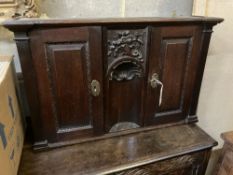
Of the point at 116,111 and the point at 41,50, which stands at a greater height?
the point at 41,50

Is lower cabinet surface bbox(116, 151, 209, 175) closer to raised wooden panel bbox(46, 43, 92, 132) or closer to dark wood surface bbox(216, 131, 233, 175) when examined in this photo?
dark wood surface bbox(216, 131, 233, 175)

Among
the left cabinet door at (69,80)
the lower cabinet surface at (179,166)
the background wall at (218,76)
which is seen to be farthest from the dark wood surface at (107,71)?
the background wall at (218,76)

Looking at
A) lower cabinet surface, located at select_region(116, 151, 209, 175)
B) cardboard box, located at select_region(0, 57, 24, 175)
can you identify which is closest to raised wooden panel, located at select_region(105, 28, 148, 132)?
lower cabinet surface, located at select_region(116, 151, 209, 175)

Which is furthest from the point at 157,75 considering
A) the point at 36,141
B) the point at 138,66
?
the point at 36,141

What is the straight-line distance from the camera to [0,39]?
3.31 feet

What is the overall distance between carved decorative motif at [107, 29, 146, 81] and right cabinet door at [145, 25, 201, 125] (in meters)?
0.05

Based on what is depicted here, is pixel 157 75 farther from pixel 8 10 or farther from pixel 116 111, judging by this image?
pixel 8 10

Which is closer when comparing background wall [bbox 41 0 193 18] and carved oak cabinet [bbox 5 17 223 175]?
carved oak cabinet [bbox 5 17 223 175]

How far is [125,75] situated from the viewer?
3.27ft

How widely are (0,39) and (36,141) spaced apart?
0.53 meters

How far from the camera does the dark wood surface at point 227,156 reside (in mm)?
1055

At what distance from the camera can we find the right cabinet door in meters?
0.94

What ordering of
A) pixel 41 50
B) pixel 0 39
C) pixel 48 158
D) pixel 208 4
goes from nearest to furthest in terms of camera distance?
1. pixel 41 50
2. pixel 48 158
3. pixel 0 39
4. pixel 208 4

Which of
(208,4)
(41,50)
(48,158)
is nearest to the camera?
(41,50)
